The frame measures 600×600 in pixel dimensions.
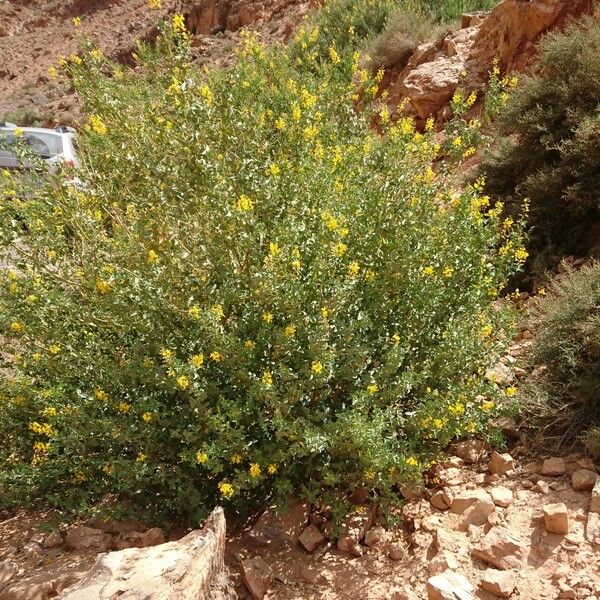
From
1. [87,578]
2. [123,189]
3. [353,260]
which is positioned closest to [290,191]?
[353,260]

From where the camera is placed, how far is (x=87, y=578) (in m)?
2.32

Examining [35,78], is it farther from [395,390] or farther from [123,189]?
[395,390]

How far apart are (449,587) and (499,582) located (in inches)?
8.7

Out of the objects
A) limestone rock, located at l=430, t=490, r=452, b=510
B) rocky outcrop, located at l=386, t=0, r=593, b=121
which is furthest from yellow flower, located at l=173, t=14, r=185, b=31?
rocky outcrop, located at l=386, t=0, r=593, b=121

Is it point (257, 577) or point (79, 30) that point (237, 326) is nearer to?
point (257, 577)

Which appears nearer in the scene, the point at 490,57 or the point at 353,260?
the point at 353,260

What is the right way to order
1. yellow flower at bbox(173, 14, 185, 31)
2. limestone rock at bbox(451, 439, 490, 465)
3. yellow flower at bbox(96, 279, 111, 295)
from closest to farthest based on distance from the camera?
yellow flower at bbox(96, 279, 111, 295) < limestone rock at bbox(451, 439, 490, 465) < yellow flower at bbox(173, 14, 185, 31)

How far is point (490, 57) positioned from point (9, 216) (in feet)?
21.7

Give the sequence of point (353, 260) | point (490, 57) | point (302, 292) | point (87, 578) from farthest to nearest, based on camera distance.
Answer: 1. point (490, 57)
2. point (353, 260)
3. point (302, 292)
4. point (87, 578)

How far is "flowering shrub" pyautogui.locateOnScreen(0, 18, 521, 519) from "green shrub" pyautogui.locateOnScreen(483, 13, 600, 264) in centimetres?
139

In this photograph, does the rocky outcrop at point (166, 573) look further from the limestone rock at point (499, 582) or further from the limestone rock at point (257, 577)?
the limestone rock at point (499, 582)

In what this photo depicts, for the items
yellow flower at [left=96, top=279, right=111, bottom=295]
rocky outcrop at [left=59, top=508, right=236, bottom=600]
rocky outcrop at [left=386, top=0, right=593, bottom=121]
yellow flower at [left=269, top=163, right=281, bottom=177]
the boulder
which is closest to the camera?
rocky outcrop at [left=59, top=508, right=236, bottom=600]

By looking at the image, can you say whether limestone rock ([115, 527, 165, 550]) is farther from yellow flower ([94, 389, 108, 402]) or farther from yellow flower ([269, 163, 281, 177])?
yellow flower ([269, 163, 281, 177])

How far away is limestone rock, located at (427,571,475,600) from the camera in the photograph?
2.47 meters
